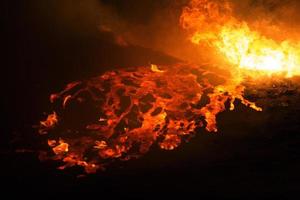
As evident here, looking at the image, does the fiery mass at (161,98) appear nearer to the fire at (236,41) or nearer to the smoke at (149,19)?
the fire at (236,41)

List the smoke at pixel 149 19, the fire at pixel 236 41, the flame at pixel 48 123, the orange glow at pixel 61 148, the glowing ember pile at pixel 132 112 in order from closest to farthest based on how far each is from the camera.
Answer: the glowing ember pile at pixel 132 112, the orange glow at pixel 61 148, the flame at pixel 48 123, the fire at pixel 236 41, the smoke at pixel 149 19

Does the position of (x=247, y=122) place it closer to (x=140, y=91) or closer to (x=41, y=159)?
(x=140, y=91)

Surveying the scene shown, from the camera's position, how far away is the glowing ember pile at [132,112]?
42.3 feet

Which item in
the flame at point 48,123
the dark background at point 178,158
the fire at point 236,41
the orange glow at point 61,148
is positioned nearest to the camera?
the dark background at point 178,158

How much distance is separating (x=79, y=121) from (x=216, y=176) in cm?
631

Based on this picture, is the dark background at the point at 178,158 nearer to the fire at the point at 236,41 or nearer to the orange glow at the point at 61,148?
the orange glow at the point at 61,148

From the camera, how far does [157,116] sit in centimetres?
1443

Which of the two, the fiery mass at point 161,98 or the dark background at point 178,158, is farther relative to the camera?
the fiery mass at point 161,98

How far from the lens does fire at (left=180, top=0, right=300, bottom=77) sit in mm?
17172

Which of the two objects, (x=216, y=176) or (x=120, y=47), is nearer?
(x=216, y=176)

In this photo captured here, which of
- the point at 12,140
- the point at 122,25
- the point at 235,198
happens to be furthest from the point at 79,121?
the point at 122,25

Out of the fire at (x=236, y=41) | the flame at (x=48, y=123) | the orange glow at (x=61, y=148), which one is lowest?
the orange glow at (x=61, y=148)

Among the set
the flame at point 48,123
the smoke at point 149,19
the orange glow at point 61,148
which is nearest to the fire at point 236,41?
the smoke at point 149,19

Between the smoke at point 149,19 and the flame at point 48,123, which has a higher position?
the smoke at point 149,19
